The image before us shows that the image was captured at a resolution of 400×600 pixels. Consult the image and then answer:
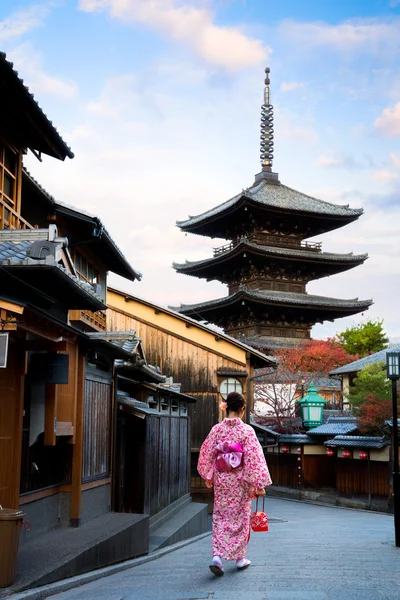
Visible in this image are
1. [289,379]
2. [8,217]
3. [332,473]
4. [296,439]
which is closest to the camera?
[8,217]

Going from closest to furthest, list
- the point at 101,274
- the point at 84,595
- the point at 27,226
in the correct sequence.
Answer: the point at 84,595 → the point at 27,226 → the point at 101,274

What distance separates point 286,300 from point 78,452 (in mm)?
34221

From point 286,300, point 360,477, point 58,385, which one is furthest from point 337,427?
point 58,385

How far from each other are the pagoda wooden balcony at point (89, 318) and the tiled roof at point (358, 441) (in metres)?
12.5

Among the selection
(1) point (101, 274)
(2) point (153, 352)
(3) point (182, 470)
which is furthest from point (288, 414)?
(1) point (101, 274)

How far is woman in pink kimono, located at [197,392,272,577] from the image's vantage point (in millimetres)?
7637

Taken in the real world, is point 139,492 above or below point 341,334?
below

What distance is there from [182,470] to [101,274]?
18.9 feet

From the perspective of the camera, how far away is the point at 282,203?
4681 cm

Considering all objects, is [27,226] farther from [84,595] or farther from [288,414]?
[288,414]

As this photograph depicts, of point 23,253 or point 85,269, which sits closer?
point 23,253

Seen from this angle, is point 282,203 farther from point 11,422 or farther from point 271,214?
point 11,422

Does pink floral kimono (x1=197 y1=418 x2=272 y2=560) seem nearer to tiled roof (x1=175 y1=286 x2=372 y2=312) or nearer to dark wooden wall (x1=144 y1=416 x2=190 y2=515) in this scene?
dark wooden wall (x1=144 y1=416 x2=190 y2=515)

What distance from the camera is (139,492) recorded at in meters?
13.7
